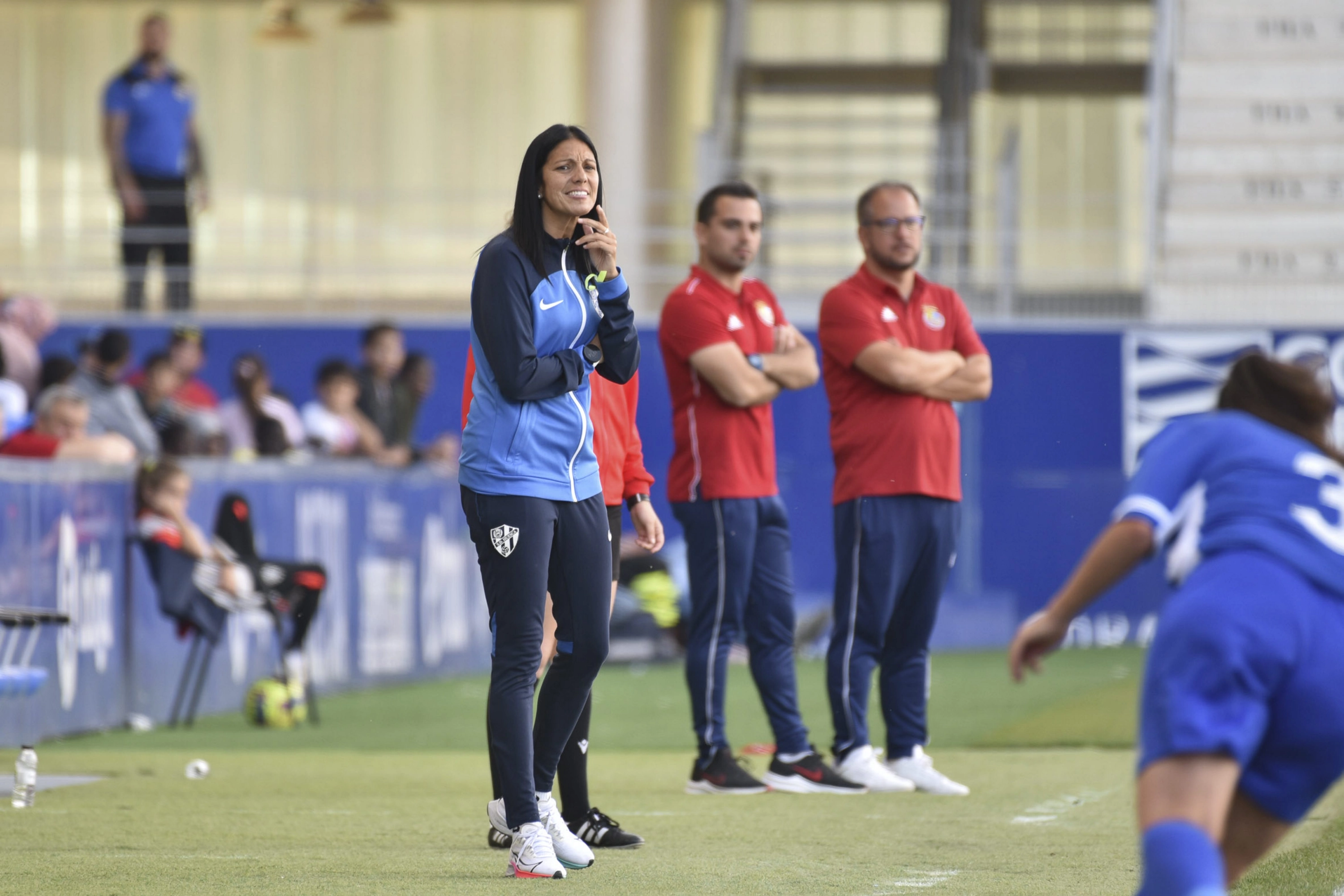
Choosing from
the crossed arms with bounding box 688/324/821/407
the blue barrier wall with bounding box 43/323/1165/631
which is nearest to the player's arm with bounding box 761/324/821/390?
the crossed arms with bounding box 688/324/821/407

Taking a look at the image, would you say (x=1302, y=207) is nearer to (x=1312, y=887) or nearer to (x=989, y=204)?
(x=989, y=204)

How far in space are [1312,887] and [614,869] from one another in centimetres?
180

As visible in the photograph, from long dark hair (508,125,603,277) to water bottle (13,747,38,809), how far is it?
284 centimetres

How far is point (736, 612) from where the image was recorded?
23.0 ft

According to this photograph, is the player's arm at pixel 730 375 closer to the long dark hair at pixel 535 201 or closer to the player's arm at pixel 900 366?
the player's arm at pixel 900 366

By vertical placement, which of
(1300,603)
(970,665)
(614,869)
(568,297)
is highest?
(568,297)

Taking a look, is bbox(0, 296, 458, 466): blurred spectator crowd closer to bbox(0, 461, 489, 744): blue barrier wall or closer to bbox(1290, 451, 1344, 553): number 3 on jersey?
bbox(0, 461, 489, 744): blue barrier wall

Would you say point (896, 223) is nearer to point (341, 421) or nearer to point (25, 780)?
point (25, 780)

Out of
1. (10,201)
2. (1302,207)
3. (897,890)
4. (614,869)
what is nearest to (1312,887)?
(897,890)

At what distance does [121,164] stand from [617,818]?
11.4 meters

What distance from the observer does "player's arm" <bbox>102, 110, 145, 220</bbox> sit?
52.6 feet

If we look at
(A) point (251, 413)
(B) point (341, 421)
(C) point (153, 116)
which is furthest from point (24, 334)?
(C) point (153, 116)

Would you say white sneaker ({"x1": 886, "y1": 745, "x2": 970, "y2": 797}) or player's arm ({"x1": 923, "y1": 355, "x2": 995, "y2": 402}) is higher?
player's arm ({"x1": 923, "y1": 355, "x2": 995, "y2": 402})

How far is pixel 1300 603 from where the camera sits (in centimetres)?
316
